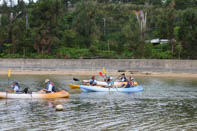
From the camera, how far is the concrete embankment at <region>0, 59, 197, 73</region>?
5391 centimetres

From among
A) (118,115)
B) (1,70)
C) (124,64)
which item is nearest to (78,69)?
(124,64)

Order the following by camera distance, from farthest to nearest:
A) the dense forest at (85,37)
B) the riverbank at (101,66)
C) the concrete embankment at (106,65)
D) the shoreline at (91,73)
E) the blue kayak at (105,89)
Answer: the dense forest at (85,37) → the concrete embankment at (106,65) → the riverbank at (101,66) → the shoreline at (91,73) → the blue kayak at (105,89)

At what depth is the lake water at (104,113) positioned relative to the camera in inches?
763

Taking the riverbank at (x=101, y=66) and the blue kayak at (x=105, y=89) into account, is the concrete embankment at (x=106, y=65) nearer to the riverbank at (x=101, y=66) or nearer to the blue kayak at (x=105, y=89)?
the riverbank at (x=101, y=66)

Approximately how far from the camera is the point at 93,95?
33.2m

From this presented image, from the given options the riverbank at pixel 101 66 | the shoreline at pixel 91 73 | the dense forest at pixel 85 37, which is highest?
the dense forest at pixel 85 37

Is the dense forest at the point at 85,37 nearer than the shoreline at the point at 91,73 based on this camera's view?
No

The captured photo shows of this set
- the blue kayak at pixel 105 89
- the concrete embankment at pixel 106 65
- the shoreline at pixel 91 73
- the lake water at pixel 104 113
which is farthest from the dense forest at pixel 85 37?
the lake water at pixel 104 113

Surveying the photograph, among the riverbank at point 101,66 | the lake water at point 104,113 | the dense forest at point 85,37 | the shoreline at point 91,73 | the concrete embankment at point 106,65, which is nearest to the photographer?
the lake water at point 104,113

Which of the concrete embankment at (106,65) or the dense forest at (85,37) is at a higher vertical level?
the dense forest at (85,37)

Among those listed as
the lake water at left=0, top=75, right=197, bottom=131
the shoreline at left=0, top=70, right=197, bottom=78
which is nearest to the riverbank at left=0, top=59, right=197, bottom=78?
the shoreline at left=0, top=70, right=197, bottom=78

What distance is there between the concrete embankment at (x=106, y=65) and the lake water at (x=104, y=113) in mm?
19929

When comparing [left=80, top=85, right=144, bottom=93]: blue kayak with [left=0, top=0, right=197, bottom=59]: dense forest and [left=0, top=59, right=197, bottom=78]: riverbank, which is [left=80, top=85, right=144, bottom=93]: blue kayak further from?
[left=0, top=0, right=197, bottom=59]: dense forest

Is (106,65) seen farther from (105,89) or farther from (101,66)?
(105,89)
